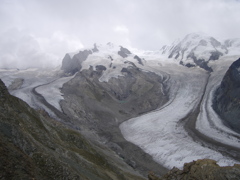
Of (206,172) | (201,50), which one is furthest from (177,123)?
(201,50)

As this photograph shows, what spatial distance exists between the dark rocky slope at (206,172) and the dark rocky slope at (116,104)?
60.0 ft

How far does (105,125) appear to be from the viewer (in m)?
61.4

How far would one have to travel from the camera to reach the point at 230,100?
60406 millimetres

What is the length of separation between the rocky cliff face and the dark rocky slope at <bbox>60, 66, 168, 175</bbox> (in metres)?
20.1

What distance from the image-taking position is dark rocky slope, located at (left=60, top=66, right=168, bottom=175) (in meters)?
41.7

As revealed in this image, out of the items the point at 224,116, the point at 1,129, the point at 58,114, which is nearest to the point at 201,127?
the point at 224,116

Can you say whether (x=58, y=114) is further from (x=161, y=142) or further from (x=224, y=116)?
(x=224, y=116)

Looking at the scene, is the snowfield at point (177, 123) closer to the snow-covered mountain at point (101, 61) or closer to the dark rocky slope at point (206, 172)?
the snow-covered mountain at point (101, 61)

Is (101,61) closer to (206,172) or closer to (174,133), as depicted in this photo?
(174,133)

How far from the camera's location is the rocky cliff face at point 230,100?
175 feet

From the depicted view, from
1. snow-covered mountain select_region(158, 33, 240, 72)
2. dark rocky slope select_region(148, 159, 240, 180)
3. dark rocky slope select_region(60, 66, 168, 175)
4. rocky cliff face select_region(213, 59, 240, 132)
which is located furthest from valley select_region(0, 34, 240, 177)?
dark rocky slope select_region(148, 159, 240, 180)

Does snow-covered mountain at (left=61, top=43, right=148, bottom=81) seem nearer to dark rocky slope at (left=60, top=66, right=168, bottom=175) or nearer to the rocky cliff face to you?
dark rocky slope at (left=60, top=66, right=168, bottom=175)

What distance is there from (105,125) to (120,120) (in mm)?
6003

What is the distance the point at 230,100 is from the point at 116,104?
37.8 metres
